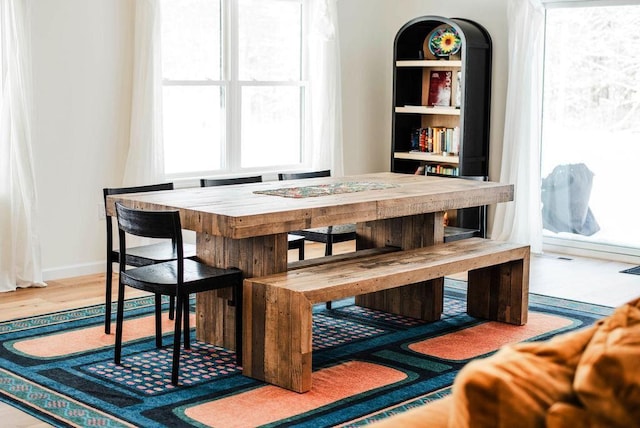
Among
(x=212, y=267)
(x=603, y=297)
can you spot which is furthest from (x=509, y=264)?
(x=212, y=267)

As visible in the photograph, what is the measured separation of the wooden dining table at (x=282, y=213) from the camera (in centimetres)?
388

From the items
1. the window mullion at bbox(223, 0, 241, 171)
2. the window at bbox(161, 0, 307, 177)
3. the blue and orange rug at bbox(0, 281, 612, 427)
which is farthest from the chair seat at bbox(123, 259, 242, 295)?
the window mullion at bbox(223, 0, 241, 171)

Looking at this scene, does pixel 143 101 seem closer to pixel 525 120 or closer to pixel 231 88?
pixel 231 88

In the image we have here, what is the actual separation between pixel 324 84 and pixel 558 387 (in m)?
6.02

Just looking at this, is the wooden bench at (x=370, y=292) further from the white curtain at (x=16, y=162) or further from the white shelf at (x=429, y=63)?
the white shelf at (x=429, y=63)

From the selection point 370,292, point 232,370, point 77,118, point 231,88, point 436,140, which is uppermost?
point 231,88

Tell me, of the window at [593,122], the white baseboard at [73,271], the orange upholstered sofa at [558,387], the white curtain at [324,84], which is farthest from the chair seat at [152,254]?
the window at [593,122]

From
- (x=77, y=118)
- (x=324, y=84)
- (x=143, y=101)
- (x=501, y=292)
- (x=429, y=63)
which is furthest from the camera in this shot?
(x=429, y=63)

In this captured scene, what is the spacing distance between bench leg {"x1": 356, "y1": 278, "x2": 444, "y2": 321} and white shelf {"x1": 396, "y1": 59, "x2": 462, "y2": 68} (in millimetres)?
2750

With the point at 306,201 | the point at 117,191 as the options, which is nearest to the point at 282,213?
the point at 306,201

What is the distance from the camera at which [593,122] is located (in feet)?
22.8

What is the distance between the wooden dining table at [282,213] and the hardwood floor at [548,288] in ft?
3.09

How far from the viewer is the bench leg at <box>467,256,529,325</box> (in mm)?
4875

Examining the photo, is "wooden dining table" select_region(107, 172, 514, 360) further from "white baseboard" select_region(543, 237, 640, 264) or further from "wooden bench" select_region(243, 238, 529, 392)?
"white baseboard" select_region(543, 237, 640, 264)
